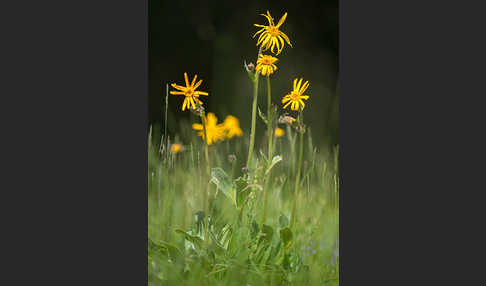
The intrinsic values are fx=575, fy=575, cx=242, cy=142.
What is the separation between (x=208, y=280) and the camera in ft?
10.7

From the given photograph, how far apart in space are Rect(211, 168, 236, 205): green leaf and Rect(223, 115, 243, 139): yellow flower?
0.95 feet

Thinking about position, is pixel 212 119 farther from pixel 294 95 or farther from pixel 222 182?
pixel 294 95

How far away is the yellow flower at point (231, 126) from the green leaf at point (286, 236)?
0.64m

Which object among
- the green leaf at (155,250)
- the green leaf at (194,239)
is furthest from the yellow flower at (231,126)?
the green leaf at (155,250)

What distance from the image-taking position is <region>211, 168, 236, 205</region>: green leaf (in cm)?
337

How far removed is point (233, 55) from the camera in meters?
3.45

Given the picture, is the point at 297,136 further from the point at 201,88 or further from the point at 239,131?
the point at 201,88

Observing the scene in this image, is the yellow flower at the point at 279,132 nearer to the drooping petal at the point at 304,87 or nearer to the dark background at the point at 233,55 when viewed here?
the dark background at the point at 233,55

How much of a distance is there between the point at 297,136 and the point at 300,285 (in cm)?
89

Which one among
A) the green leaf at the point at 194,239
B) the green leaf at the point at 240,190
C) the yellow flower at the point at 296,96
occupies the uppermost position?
the yellow flower at the point at 296,96

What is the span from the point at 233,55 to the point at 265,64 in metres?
0.20

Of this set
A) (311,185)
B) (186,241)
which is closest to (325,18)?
(311,185)

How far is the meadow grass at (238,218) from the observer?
3322 millimetres

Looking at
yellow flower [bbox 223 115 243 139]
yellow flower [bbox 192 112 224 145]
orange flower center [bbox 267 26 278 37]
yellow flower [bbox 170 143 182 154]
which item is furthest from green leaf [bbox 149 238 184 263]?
orange flower center [bbox 267 26 278 37]
